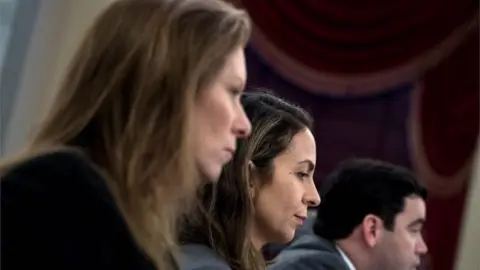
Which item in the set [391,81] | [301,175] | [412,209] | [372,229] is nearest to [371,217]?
[372,229]

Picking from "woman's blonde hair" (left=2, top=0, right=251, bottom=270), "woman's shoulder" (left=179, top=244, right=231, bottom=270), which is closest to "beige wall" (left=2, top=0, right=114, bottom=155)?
"woman's shoulder" (left=179, top=244, right=231, bottom=270)

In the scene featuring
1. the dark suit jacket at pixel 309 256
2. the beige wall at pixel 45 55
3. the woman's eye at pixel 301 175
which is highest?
the woman's eye at pixel 301 175

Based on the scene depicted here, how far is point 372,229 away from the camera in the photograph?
2.13 metres

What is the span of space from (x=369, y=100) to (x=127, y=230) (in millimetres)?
1917

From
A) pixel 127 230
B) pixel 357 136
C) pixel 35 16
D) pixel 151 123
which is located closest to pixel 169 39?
pixel 151 123

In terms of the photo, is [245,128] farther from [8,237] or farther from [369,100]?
[369,100]

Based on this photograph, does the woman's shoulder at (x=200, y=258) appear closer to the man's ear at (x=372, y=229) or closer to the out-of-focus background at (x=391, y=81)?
the man's ear at (x=372, y=229)

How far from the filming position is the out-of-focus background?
2.68 m

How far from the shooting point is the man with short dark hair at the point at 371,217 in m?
2.08

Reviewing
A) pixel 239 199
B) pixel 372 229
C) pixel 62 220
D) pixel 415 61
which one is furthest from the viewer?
pixel 415 61

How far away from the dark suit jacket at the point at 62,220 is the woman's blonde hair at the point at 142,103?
0.08 ft

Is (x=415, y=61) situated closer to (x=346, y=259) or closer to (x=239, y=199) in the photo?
(x=346, y=259)

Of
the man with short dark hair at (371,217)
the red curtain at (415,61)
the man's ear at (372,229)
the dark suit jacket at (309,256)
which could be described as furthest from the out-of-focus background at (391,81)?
the dark suit jacket at (309,256)

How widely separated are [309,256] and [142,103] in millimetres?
896
